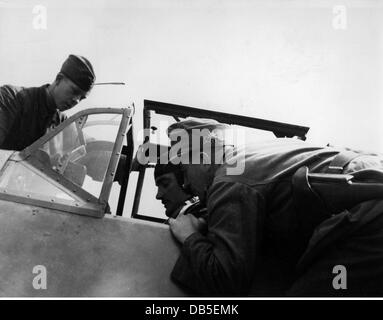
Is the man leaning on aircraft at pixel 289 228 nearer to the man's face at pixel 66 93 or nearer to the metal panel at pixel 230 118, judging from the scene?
the man's face at pixel 66 93

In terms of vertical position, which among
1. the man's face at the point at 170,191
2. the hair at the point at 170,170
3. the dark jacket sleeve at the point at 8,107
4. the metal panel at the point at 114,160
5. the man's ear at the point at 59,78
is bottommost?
the man's face at the point at 170,191

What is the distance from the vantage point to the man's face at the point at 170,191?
251 centimetres

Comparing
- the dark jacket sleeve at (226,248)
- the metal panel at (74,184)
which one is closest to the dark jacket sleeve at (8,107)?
the metal panel at (74,184)

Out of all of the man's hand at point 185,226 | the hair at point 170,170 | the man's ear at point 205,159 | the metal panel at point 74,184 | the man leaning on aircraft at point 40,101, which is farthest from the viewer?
the man leaning on aircraft at point 40,101

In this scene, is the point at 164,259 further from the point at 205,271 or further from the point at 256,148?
the point at 256,148

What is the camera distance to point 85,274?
1584mm

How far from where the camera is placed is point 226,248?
1480 millimetres

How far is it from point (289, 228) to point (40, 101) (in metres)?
2.62

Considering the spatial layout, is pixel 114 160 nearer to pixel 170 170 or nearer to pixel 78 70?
pixel 170 170

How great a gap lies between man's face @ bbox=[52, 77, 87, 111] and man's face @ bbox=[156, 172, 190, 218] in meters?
1.27

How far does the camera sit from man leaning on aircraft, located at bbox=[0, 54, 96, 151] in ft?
9.81

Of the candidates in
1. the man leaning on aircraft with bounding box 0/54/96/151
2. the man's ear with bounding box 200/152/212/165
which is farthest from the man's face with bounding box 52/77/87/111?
the man's ear with bounding box 200/152/212/165

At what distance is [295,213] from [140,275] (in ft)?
2.47

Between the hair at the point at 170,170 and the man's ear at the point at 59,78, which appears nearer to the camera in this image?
the hair at the point at 170,170
